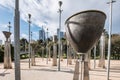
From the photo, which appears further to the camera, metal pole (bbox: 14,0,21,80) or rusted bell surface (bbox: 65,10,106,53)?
metal pole (bbox: 14,0,21,80)

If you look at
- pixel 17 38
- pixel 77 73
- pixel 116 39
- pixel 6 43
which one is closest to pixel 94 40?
pixel 77 73

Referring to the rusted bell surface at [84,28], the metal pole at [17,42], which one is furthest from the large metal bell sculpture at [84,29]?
the metal pole at [17,42]

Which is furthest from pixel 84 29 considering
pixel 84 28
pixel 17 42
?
pixel 17 42

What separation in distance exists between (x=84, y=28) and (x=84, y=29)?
0.11 feet

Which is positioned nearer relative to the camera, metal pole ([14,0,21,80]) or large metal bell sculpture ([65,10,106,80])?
large metal bell sculpture ([65,10,106,80])

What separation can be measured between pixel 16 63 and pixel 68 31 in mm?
2244

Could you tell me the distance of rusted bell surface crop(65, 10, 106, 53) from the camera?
5.96m

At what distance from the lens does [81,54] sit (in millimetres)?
6574

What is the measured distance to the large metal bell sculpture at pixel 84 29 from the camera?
19.6 feet

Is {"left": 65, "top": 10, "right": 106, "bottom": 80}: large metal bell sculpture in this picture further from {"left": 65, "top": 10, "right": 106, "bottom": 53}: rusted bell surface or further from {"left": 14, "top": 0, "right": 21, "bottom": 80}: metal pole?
{"left": 14, "top": 0, "right": 21, "bottom": 80}: metal pole

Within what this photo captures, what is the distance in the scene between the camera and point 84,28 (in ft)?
19.9

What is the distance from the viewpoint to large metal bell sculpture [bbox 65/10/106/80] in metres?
5.97

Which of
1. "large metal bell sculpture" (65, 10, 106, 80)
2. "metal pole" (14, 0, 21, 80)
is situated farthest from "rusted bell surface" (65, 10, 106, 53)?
"metal pole" (14, 0, 21, 80)

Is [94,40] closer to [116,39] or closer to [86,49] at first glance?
[86,49]
